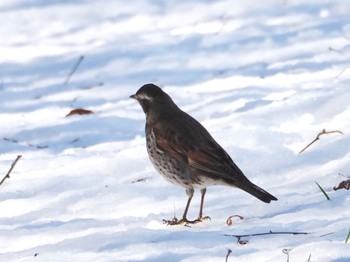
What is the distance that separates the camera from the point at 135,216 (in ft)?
19.2

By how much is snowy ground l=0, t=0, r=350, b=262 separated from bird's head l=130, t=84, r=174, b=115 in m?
0.44

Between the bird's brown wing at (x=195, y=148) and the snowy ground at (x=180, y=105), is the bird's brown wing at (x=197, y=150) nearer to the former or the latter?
the bird's brown wing at (x=195, y=148)

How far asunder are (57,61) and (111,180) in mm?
3785

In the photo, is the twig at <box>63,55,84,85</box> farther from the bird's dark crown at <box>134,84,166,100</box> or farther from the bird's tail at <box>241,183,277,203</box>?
the bird's tail at <box>241,183,277,203</box>

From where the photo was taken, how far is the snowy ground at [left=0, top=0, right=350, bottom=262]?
504 centimetres

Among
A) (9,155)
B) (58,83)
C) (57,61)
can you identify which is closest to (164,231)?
(9,155)

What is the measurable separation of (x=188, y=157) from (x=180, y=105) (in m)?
2.71

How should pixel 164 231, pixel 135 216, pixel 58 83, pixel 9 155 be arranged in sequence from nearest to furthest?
1. pixel 164 231
2. pixel 135 216
3. pixel 9 155
4. pixel 58 83

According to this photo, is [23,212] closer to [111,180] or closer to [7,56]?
[111,180]

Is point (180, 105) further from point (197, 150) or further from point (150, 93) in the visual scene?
point (197, 150)

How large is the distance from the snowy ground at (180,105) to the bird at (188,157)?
14 cm

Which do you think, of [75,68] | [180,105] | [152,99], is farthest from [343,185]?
[75,68]

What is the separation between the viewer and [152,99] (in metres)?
6.62

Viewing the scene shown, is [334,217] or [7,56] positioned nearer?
[334,217]
